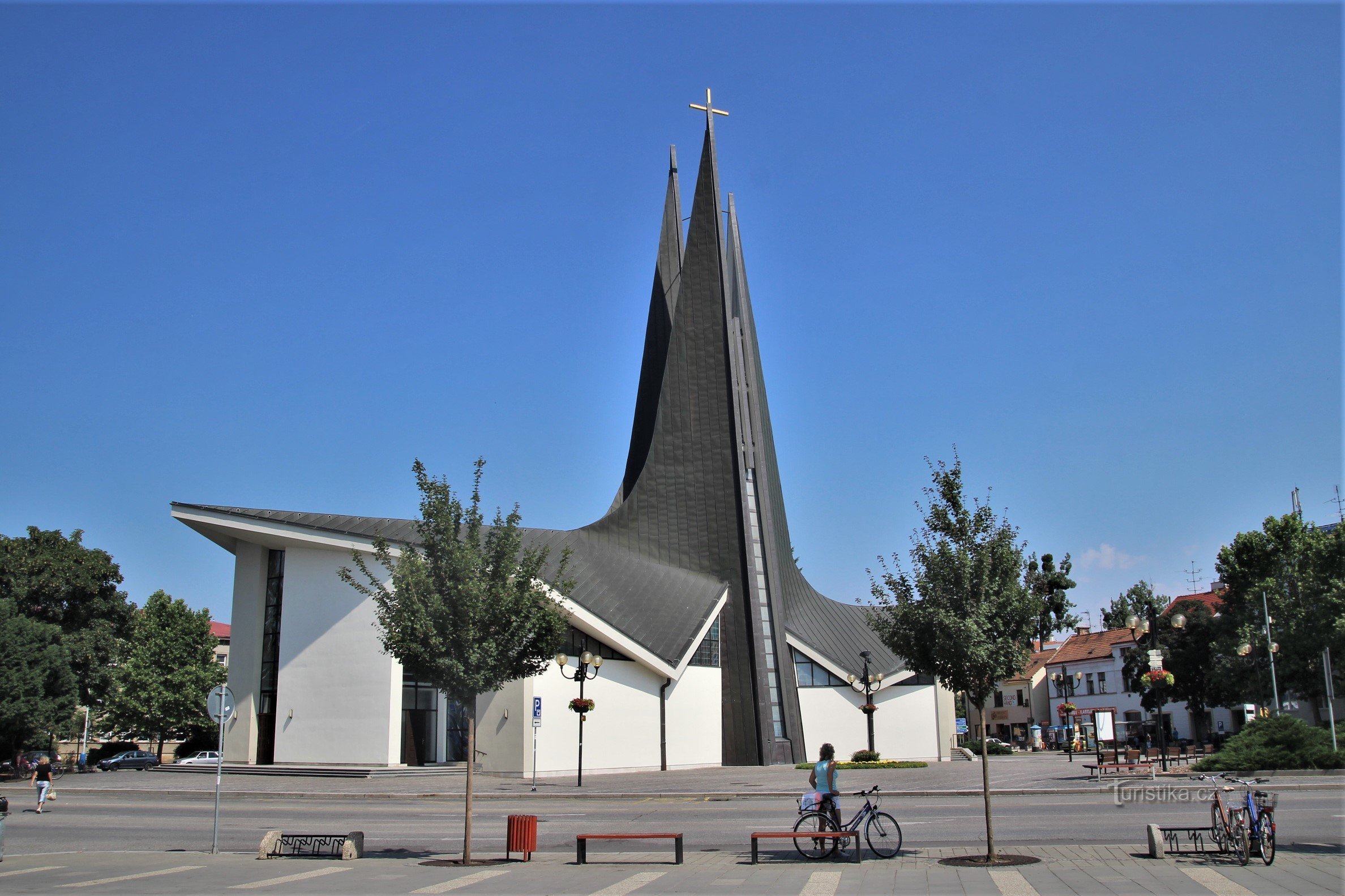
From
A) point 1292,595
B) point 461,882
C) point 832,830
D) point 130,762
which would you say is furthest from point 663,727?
point 1292,595

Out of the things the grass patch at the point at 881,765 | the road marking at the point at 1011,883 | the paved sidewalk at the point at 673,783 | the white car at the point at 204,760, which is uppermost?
the road marking at the point at 1011,883

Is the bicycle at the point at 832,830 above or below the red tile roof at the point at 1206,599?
below

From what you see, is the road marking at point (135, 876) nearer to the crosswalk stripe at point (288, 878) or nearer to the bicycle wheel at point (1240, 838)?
the crosswalk stripe at point (288, 878)

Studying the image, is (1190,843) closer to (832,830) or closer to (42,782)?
(832,830)

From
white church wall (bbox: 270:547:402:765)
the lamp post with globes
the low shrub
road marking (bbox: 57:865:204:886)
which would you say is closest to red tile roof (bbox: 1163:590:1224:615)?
the lamp post with globes

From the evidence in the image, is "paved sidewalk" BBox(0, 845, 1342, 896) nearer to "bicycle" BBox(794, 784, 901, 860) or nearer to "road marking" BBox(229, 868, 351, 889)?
"road marking" BBox(229, 868, 351, 889)

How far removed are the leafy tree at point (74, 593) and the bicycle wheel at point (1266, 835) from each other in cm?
4014

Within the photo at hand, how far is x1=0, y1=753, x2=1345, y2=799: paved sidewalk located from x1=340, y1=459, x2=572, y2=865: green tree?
31.7 feet

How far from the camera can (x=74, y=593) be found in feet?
132

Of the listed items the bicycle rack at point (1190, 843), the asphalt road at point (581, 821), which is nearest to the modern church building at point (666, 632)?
the asphalt road at point (581, 821)

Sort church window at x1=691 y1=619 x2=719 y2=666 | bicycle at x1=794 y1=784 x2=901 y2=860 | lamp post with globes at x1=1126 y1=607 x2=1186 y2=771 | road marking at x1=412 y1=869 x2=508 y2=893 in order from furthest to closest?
1. church window at x1=691 y1=619 x2=719 y2=666
2. lamp post with globes at x1=1126 y1=607 x2=1186 y2=771
3. bicycle at x1=794 y1=784 x2=901 y2=860
4. road marking at x1=412 y1=869 x2=508 y2=893

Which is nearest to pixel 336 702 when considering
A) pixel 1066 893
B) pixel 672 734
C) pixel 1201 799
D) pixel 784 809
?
pixel 672 734

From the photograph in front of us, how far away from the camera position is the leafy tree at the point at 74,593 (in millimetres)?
38531

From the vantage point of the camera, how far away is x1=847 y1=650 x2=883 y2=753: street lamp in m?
34.3
